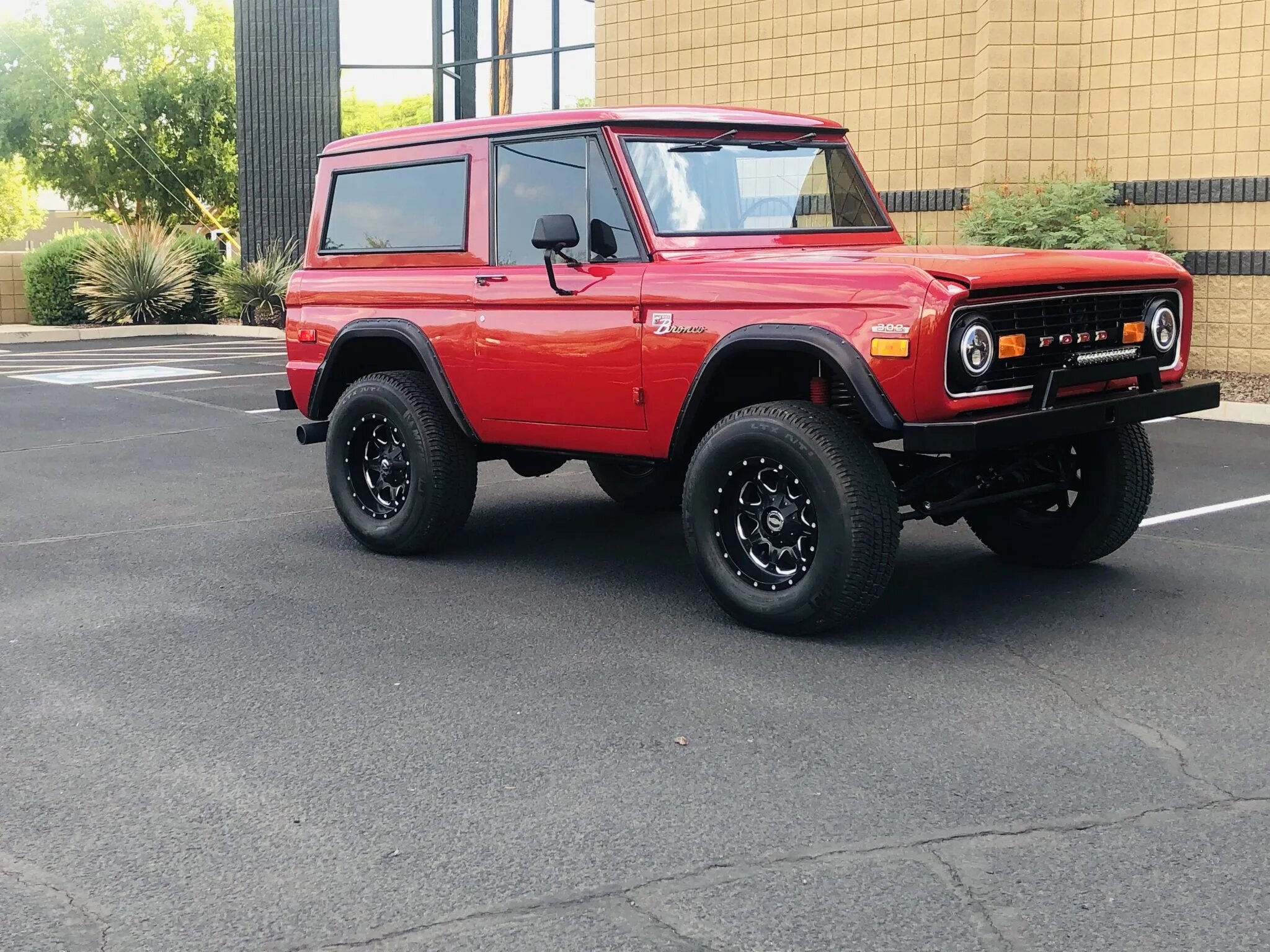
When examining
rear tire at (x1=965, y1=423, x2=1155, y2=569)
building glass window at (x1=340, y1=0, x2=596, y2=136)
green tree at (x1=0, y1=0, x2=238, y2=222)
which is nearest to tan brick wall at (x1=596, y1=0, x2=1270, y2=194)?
building glass window at (x1=340, y1=0, x2=596, y2=136)

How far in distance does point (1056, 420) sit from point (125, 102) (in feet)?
166

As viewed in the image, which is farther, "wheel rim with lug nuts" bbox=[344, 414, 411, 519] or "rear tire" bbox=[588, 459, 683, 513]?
"rear tire" bbox=[588, 459, 683, 513]

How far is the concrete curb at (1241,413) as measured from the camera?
12.2 meters

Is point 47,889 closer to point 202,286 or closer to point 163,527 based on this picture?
point 163,527

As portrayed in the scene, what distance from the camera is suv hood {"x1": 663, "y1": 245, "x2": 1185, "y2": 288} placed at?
551 centimetres

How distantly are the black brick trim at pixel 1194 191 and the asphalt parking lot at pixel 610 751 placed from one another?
22.2ft

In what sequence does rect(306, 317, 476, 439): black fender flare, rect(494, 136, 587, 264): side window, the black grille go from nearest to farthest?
the black grille
rect(494, 136, 587, 264): side window
rect(306, 317, 476, 439): black fender flare

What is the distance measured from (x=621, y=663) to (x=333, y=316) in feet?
10.1

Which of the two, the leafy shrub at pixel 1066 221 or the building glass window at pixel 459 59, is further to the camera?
the building glass window at pixel 459 59

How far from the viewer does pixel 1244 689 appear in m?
5.13

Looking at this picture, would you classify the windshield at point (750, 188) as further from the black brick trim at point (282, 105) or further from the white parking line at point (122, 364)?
the black brick trim at point (282, 105)

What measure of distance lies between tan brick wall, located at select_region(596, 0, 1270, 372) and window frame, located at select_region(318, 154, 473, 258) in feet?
29.0

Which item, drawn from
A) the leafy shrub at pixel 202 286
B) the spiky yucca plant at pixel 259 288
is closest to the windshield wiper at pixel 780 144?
the spiky yucca plant at pixel 259 288

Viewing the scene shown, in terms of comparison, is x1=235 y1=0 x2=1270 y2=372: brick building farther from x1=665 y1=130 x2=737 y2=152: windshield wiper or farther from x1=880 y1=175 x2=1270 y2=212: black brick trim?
x1=665 y1=130 x2=737 y2=152: windshield wiper
